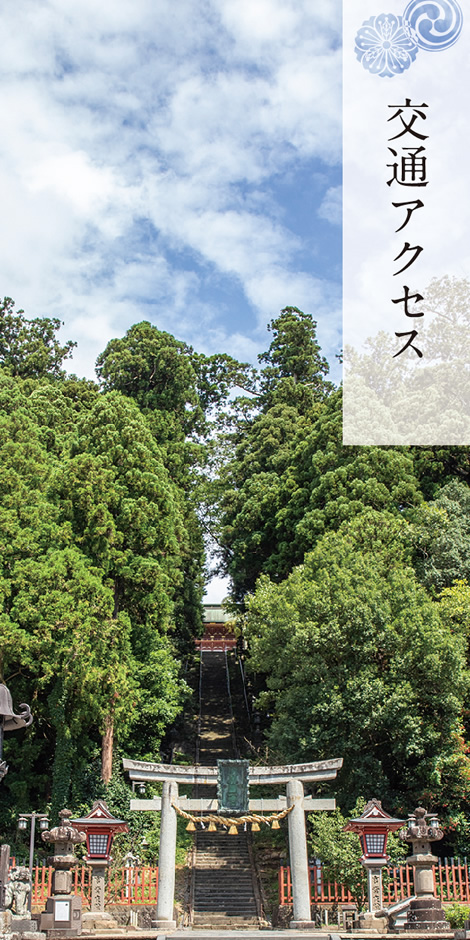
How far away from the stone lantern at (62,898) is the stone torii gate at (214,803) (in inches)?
74.3

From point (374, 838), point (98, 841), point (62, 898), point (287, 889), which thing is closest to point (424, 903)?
point (374, 838)

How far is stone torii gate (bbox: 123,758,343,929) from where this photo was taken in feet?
48.9

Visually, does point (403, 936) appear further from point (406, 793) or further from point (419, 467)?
point (419, 467)

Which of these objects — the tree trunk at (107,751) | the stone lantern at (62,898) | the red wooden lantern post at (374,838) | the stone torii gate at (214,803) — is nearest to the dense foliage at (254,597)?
the tree trunk at (107,751)

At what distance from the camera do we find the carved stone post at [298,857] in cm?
1437

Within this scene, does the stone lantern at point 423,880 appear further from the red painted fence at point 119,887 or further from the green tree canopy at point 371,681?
the red painted fence at point 119,887

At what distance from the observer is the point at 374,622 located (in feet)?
58.7

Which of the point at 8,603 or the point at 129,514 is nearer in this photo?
the point at 8,603

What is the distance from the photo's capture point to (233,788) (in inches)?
616

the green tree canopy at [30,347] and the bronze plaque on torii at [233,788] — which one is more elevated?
the green tree canopy at [30,347]

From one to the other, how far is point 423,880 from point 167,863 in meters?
4.66

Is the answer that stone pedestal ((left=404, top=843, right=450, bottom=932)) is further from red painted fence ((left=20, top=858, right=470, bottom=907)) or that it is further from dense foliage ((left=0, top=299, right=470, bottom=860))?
dense foliage ((left=0, top=299, right=470, bottom=860))

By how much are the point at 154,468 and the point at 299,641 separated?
247 inches

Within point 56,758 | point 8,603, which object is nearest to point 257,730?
point 56,758
